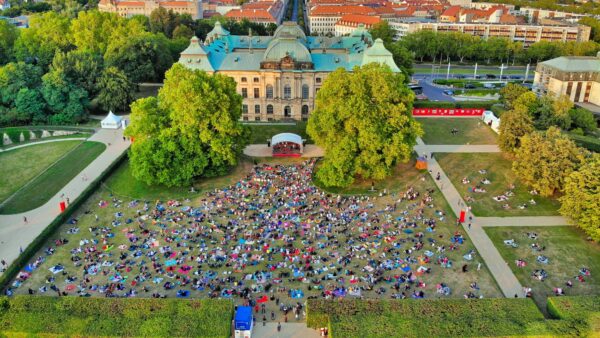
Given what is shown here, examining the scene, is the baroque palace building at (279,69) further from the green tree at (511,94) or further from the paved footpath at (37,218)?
the paved footpath at (37,218)

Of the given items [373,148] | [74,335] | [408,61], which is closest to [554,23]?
[408,61]

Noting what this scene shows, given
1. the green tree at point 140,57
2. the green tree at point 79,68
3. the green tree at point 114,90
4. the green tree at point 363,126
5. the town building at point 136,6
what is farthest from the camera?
the town building at point 136,6

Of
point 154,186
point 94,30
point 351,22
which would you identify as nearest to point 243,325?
point 154,186

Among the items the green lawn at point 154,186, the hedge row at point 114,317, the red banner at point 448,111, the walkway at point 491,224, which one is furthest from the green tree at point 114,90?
the hedge row at point 114,317

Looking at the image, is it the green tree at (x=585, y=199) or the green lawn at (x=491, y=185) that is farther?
the green lawn at (x=491, y=185)

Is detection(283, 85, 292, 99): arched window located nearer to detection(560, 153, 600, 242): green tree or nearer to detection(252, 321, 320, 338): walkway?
detection(560, 153, 600, 242): green tree

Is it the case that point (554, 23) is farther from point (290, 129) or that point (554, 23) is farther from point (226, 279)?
point (226, 279)
